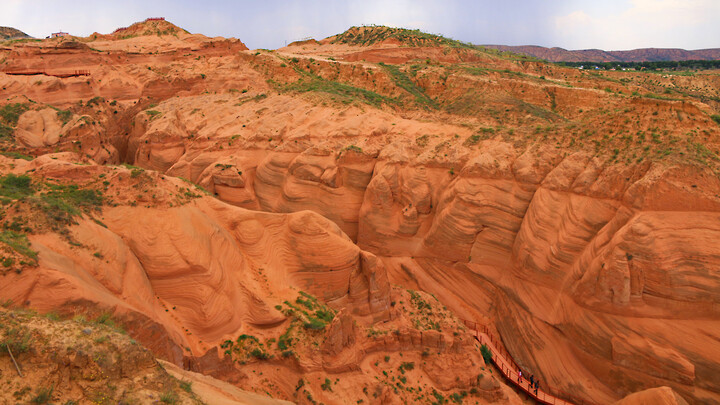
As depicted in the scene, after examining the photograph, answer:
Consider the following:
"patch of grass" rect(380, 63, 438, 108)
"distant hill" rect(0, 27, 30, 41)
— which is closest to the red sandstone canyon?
"patch of grass" rect(380, 63, 438, 108)

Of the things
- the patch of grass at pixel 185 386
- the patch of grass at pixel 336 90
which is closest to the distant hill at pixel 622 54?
the patch of grass at pixel 336 90

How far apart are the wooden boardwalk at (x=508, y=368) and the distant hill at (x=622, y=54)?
16730cm

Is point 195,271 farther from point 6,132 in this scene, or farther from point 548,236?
point 6,132

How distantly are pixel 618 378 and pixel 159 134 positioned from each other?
34007 mm

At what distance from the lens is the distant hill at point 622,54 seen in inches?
6585

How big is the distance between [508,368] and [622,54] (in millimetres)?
199305

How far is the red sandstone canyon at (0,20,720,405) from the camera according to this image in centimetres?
1283

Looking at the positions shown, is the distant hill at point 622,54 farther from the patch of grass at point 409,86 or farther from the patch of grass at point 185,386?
the patch of grass at point 185,386

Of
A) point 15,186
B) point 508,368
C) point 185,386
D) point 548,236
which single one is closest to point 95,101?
point 15,186

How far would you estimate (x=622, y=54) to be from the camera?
181750 millimetres

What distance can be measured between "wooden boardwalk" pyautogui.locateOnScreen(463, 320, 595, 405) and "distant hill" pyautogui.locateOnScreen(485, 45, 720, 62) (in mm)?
167304

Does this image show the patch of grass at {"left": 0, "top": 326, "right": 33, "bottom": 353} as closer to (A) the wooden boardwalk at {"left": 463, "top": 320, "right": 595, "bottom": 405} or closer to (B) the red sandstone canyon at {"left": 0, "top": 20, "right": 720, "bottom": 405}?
(B) the red sandstone canyon at {"left": 0, "top": 20, "right": 720, "bottom": 405}

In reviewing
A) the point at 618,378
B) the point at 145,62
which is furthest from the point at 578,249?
the point at 145,62

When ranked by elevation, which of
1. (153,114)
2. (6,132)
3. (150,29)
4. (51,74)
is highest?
(150,29)
